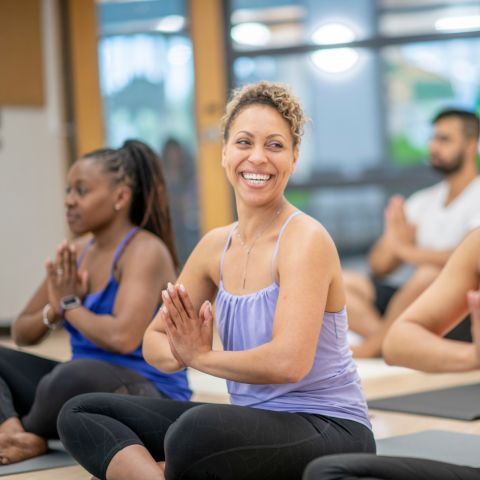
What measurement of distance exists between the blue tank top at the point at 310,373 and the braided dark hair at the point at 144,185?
759 millimetres

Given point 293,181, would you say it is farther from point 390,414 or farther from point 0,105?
point 390,414

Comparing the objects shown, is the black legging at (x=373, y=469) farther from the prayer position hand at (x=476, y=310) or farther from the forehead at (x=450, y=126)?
the forehead at (x=450, y=126)

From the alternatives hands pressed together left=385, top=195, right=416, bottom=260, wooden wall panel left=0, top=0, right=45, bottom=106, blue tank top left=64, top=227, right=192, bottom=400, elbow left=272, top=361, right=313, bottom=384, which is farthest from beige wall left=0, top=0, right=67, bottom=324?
elbow left=272, top=361, right=313, bottom=384

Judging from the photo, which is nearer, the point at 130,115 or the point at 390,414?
the point at 390,414

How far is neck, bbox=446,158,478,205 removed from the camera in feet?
12.6

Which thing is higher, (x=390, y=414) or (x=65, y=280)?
(x=65, y=280)

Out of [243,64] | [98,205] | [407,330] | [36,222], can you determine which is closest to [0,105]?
[36,222]

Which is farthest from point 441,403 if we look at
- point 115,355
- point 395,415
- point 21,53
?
point 21,53

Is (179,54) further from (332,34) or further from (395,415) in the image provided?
(395,415)

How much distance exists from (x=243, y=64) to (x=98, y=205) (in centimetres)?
318

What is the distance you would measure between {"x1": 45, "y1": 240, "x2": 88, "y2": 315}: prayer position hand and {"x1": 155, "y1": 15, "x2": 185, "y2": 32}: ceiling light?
3390 millimetres

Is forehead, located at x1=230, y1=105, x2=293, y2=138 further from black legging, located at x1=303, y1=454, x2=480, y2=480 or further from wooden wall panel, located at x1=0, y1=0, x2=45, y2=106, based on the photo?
wooden wall panel, located at x1=0, y1=0, x2=45, y2=106

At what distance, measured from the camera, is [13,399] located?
2.01 m

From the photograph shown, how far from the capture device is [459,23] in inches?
190
